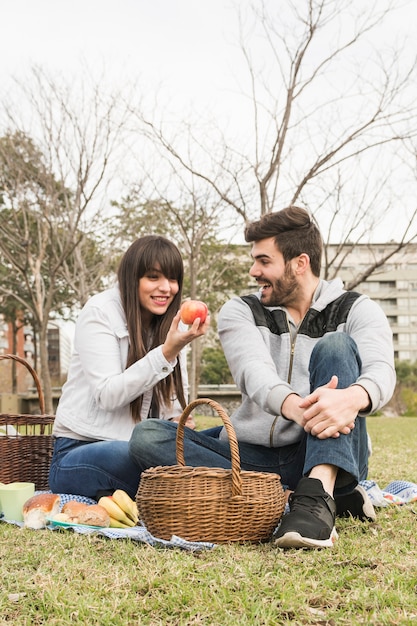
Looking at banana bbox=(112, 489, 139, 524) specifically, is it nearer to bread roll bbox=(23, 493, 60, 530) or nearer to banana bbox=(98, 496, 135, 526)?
banana bbox=(98, 496, 135, 526)

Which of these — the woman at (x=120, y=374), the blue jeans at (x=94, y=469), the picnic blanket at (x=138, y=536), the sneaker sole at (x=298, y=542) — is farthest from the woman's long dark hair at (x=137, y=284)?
the sneaker sole at (x=298, y=542)

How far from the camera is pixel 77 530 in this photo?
2867 millimetres

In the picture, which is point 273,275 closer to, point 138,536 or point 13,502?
point 138,536

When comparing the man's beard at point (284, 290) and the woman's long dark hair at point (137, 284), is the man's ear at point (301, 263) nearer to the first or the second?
the man's beard at point (284, 290)

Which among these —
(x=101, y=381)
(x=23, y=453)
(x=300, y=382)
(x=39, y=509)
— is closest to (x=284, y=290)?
(x=300, y=382)

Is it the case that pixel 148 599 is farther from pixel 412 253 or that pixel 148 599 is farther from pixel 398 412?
pixel 398 412

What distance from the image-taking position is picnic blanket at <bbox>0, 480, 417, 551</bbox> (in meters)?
2.49

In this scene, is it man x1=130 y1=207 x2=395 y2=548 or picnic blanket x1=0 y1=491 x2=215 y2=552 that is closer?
picnic blanket x1=0 y1=491 x2=215 y2=552

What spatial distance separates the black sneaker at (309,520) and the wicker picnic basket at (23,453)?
75.3 inches

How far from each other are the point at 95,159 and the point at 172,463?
7670 mm

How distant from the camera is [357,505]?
2.99 metres

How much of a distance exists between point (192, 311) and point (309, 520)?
1.19 metres

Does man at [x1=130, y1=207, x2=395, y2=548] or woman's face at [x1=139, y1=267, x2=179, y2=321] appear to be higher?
woman's face at [x1=139, y1=267, x2=179, y2=321]

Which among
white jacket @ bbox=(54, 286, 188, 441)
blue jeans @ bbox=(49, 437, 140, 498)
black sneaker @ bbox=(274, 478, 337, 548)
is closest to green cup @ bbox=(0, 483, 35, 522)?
blue jeans @ bbox=(49, 437, 140, 498)
